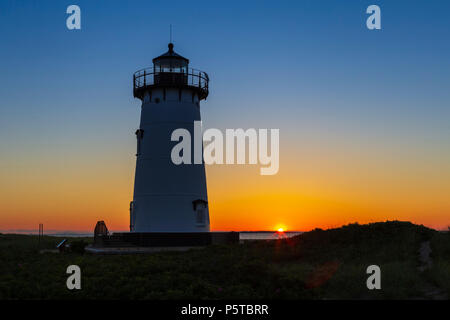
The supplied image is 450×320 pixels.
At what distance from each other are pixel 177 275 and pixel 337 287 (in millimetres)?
6463

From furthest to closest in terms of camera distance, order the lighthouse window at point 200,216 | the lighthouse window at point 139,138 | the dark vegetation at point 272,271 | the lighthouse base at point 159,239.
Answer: the lighthouse window at point 139,138
the lighthouse window at point 200,216
the lighthouse base at point 159,239
the dark vegetation at point 272,271

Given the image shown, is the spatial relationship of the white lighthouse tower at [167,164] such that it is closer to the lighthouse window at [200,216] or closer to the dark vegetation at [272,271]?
the lighthouse window at [200,216]

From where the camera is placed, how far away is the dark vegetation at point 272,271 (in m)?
16.1

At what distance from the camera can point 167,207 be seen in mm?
33688

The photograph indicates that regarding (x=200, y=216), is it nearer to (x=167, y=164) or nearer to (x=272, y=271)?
(x=167, y=164)

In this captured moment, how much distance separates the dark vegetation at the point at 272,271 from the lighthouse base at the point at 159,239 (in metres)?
4.98

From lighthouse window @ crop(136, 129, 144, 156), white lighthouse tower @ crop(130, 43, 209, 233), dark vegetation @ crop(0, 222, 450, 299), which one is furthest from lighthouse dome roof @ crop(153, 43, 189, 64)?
dark vegetation @ crop(0, 222, 450, 299)

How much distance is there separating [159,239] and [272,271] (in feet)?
47.1

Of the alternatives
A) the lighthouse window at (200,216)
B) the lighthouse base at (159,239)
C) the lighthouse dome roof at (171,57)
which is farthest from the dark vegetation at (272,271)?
the lighthouse dome roof at (171,57)

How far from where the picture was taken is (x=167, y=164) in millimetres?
34031
